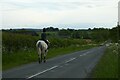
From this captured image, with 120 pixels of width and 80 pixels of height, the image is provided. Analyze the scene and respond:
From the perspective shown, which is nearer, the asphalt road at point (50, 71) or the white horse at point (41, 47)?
the asphalt road at point (50, 71)

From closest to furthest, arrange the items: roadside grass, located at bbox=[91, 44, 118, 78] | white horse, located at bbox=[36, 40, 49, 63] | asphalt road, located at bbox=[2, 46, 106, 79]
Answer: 1. asphalt road, located at bbox=[2, 46, 106, 79]
2. roadside grass, located at bbox=[91, 44, 118, 78]
3. white horse, located at bbox=[36, 40, 49, 63]

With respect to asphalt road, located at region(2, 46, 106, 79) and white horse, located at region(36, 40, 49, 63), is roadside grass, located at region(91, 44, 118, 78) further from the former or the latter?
white horse, located at region(36, 40, 49, 63)

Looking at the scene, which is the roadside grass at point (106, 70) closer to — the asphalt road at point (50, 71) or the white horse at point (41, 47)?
the asphalt road at point (50, 71)

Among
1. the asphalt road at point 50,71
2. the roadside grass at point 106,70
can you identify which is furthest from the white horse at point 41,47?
the roadside grass at point 106,70

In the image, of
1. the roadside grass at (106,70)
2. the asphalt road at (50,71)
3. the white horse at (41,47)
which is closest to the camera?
the asphalt road at (50,71)

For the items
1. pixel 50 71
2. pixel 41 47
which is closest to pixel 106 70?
pixel 50 71

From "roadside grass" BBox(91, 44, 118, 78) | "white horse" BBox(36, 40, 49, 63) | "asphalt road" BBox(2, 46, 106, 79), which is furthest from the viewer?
"white horse" BBox(36, 40, 49, 63)

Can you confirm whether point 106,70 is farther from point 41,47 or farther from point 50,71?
point 41,47

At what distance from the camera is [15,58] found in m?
29.8

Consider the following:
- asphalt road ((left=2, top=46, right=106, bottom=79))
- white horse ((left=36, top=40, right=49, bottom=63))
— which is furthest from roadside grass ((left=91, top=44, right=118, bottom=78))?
white horse ((left=36, top=40, right=49, bottom=63))

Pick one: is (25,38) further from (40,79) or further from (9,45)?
(40,79)

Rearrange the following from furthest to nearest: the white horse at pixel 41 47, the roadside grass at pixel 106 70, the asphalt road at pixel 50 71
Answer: the white horse at pixel 41 47 → the roadside grass at pixel 106 70 → the asphalt road at pixel 50 71

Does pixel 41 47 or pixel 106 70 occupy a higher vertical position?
pixel 41 47

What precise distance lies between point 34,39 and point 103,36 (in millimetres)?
109922
